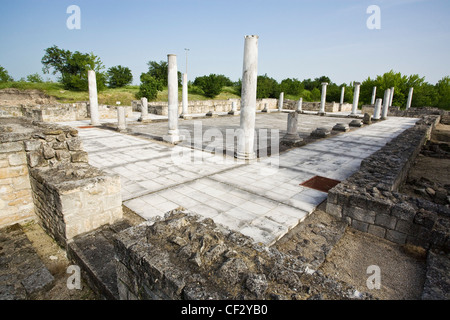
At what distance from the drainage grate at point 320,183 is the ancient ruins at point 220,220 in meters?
0.05

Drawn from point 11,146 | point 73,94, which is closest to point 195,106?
point 73,94

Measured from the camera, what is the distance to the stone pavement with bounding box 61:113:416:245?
16.2 feet

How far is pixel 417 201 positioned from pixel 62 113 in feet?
62.4

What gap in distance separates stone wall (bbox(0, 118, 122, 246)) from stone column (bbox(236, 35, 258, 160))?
4.86 meters

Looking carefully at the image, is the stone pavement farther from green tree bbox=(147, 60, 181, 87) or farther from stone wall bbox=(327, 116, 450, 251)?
green tree bbox=(147, 60, 181, 87)

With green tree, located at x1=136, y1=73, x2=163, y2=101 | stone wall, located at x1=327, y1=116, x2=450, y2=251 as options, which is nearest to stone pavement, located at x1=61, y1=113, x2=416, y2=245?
stone wall, located at x1=327, y1=116, x2=450, y2=251

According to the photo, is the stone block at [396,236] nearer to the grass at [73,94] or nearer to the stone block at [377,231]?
the stone block at [377,231]

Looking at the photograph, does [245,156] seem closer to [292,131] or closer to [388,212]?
[292,131]

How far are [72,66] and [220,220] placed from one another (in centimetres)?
3669

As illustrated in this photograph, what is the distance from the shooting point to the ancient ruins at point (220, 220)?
2.15m

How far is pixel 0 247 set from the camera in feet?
12.7

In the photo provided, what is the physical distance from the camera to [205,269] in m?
2.14

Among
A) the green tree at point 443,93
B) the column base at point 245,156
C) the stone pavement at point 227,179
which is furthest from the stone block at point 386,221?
the green tree at point 443,93
